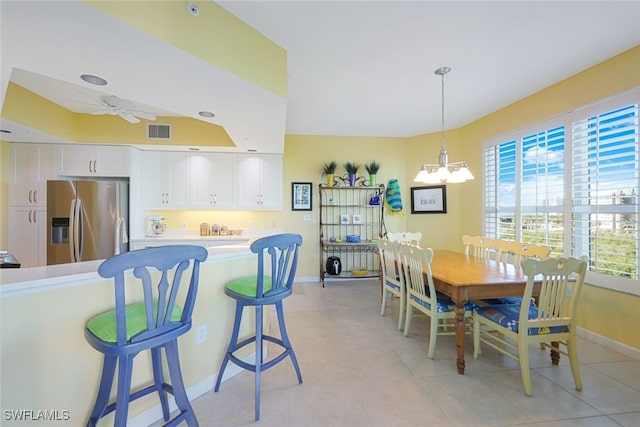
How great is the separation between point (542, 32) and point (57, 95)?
4.85 metres

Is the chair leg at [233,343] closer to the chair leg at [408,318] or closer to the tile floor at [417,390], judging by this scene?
the tile floor at [417,390]

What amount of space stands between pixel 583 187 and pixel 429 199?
2.30 metres

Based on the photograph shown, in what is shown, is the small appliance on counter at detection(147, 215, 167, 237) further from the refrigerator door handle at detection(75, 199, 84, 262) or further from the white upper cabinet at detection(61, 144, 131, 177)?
the refrigerator door handle at detection(75, 199, 84, 262)

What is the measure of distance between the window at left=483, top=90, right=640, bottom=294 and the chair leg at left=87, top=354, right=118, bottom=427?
12.7ft

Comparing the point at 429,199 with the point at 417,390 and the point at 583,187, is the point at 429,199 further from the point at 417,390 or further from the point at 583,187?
the point at 417,390

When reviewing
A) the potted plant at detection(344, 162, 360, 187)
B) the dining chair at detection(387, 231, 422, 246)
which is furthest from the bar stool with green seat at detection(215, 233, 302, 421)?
the potted plant at detection(344, 162, 360, 187)

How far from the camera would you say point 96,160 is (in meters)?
3.85

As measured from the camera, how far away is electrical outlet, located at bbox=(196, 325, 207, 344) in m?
1.95

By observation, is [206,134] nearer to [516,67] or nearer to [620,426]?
[516,67]

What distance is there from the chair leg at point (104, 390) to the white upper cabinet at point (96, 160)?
3.29m

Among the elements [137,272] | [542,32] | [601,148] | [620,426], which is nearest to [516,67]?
[542,32]

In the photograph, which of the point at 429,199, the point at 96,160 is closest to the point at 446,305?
the point at 429,199

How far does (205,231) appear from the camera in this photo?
177 inches

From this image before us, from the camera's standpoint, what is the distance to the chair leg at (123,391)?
1194mm
